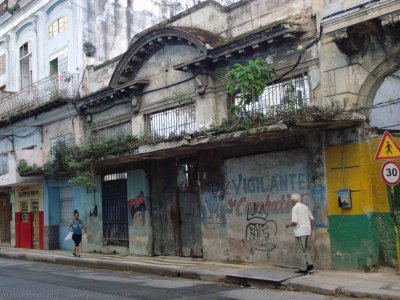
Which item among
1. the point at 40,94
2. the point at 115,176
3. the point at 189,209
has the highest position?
the point at 40,94

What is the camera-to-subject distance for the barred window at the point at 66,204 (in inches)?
836

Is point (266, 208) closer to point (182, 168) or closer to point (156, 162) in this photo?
point (182, 168)

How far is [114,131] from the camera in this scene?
18.9m

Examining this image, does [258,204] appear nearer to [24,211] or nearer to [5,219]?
[24,211]

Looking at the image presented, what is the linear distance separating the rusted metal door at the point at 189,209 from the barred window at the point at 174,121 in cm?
105

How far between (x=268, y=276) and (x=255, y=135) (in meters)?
3.00

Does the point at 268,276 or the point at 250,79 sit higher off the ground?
the point at 250,79

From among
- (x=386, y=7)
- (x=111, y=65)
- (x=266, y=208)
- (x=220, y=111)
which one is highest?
(x=111, y=65)

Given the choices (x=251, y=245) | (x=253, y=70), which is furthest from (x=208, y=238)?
(x=253, y=70)

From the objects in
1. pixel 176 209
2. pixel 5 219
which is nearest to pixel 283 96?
pixel 176 209

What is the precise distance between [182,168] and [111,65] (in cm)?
577

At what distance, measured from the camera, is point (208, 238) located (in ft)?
47.1

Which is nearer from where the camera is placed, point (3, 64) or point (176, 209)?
point (176, 209)

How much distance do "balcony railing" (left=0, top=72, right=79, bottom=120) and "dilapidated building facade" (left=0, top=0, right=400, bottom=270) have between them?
2143 millimetres
